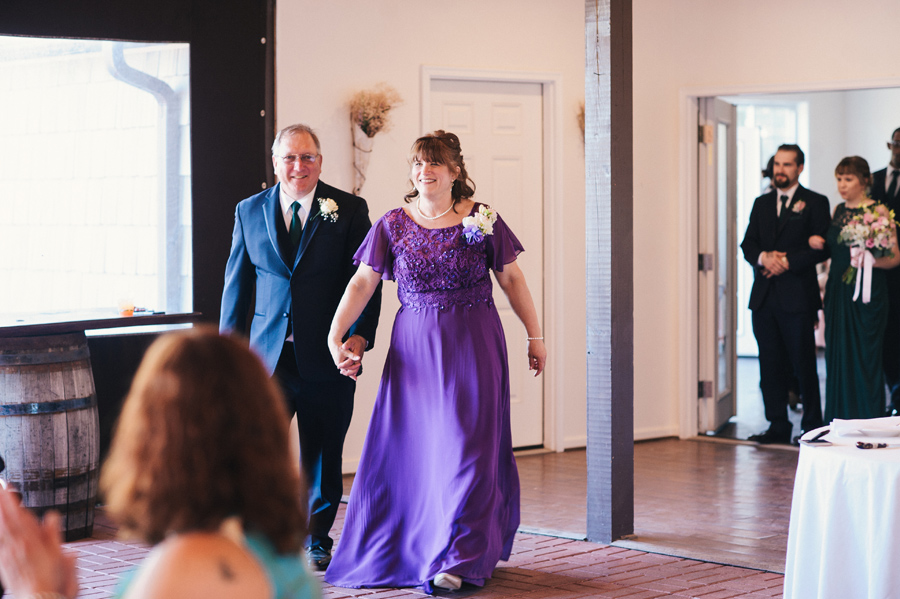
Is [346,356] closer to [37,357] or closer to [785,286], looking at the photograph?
[37,357]

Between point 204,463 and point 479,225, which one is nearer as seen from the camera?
point 204,463

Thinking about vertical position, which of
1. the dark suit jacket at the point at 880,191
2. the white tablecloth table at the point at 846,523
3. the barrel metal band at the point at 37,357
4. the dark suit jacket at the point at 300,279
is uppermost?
the dark suit jacket at the point at 880,191

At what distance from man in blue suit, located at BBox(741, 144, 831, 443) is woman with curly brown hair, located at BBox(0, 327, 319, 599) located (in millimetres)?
5577

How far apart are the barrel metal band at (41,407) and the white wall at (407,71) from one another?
184cm

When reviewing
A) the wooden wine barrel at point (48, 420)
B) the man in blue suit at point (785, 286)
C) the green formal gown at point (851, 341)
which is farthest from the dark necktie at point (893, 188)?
the wooden wine barrel at point (48, 420)

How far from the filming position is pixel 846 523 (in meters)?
2.81

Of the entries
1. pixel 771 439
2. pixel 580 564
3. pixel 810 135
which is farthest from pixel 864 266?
pixel 810 135

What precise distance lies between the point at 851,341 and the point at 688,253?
3.78ft

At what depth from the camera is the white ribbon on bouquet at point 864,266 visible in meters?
6.32

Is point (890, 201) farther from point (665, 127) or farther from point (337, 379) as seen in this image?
point (337, 379)

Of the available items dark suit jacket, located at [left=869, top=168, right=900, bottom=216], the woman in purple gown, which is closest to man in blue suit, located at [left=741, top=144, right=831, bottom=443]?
dark suit jacket, located at [left=869, top=168, right=900, bottom=216]

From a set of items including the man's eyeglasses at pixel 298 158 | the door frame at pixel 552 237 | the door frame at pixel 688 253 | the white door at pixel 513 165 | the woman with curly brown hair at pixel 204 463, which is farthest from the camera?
the door frame at pixel 688 253

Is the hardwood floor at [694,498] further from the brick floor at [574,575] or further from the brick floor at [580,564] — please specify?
the brick floor at [574,575]

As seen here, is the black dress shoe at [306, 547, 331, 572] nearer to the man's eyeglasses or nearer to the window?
the man's eyeglasses
